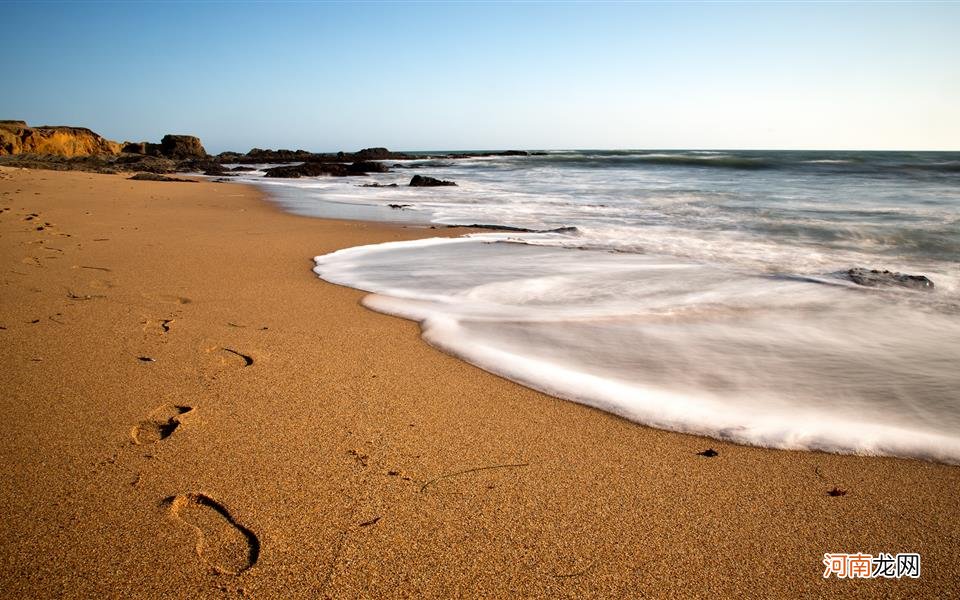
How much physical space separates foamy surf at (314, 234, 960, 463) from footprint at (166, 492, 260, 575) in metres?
1.35

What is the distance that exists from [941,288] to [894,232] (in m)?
3.98

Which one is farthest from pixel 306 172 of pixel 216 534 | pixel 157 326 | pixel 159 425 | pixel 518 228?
pixel 216 534

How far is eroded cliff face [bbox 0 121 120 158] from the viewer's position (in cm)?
2695

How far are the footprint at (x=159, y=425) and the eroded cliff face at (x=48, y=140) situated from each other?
30.2 meters

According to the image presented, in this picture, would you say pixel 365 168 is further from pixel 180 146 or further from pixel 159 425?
pixel 159 425

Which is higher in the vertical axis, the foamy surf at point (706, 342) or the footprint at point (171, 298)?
the footprint at point (171, 298)

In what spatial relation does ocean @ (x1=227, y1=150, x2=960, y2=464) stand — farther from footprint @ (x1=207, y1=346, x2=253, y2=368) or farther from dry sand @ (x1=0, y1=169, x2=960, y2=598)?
footprint @ (x1=207, y1=346, x2=253, y2=368)

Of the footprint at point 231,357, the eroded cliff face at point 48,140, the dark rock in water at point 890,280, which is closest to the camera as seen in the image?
the footprint at point 231,357

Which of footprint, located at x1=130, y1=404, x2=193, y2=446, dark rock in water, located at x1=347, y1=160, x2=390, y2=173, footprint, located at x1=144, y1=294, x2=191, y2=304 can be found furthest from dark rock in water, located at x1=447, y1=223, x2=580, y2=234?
dark rock in water, located at x1=347, y1=160, x2=390, y2=173

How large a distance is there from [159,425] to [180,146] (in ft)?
138

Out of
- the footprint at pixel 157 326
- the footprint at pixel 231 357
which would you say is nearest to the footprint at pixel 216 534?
the footprint at pixel 231 357

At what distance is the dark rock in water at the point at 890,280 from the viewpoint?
4469 millimetres

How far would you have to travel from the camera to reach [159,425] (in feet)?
6.21

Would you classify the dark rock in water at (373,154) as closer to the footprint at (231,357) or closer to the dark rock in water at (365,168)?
the dark rock in water at (365,168)
